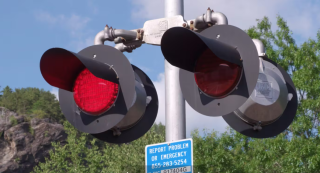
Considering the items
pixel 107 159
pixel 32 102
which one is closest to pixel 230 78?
pixel 107 159

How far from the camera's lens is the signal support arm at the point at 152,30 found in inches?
120

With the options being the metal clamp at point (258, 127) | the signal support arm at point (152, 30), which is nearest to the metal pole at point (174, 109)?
the signal support arm at point (152, 30)

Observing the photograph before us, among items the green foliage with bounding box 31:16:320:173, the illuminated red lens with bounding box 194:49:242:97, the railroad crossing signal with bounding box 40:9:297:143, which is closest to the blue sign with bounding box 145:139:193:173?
the railroad crossing signal with bounding box 40:9:297:143

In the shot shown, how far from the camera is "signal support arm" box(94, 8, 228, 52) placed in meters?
3.05

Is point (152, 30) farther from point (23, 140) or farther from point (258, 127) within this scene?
point (23, 140)

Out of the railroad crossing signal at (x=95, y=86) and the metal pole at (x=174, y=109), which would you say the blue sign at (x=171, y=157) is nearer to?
the metal pole at (x=174, y=109)

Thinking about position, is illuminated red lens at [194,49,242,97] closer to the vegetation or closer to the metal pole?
the metal pole

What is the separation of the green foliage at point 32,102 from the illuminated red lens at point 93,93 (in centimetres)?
7714

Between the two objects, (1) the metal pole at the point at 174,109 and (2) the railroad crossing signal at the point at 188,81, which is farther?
(1) the metal pole at the point at 174,109

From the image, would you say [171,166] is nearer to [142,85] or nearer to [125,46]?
[142,85]

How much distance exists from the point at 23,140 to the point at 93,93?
2734 inches

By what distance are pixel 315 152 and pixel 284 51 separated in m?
6.14

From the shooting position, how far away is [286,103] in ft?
10.2

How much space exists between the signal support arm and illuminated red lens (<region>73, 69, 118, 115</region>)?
59 cm
